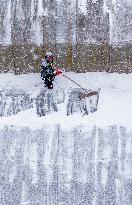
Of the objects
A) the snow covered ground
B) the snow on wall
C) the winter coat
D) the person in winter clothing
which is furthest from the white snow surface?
the winter coat

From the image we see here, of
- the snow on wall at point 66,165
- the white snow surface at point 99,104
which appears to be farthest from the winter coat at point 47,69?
the snow on wall at point 66,165

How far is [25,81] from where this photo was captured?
40.0 feet

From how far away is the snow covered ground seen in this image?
1014 centimetres

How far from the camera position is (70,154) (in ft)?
35.1

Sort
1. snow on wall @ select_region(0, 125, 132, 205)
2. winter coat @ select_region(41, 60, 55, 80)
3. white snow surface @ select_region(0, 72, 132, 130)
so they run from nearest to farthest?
snow on wall @ select_region(0, 125, 132, 205), white snow surface @ select_region(0, 72, 132, 130), winter coat @ select_region(41, 60, 55, 80)

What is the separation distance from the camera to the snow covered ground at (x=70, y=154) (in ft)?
33.3

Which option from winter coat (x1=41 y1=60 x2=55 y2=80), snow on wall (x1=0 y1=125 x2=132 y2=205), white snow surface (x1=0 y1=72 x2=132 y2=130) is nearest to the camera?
snow on wall (x1=0 y1=125 x2=132 y2=205)

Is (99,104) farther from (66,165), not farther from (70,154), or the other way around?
(66,165)

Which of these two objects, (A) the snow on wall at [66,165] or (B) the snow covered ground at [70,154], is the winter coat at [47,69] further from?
(A) the snow on wall at [66,165]

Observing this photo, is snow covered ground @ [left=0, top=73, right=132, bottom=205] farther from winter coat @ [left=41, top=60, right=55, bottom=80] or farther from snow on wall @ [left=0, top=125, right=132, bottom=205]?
winter coat @ [left=41, top=60, right=55, bottom=80]

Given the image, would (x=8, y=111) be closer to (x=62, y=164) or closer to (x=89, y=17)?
(x=62, y=164)

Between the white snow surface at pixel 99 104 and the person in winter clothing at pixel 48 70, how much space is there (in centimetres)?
42

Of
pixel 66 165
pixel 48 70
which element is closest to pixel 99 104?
pixel 48 70

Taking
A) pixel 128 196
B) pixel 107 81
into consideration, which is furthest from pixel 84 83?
pixel 128 196
